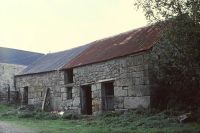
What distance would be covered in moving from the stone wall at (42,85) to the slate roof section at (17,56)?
617 cm

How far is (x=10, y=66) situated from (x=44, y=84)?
30.5 feet

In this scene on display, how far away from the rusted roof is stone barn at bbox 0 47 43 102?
31.2 ft

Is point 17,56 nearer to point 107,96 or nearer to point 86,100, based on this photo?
point 86,100

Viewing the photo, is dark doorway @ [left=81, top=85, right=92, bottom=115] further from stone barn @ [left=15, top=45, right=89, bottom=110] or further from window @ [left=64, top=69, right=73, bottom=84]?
window @ [left=64, top=69, right=73, bottom=84]

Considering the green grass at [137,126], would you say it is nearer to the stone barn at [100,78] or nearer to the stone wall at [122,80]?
the stone wall at [122,80]

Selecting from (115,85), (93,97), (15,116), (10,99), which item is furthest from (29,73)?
(115,85)

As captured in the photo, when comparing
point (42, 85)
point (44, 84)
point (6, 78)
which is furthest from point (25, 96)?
point (6, 78)

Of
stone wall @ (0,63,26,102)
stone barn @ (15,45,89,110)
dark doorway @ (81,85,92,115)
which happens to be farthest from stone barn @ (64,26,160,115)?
stone wall @ (0,63,26,102)

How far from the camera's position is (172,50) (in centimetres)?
1423

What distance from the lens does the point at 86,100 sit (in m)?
24.2

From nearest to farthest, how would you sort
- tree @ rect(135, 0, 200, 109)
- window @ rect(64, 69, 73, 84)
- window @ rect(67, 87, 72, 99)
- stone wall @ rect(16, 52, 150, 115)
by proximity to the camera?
tree @ rect(135, 0, 200, 109), stone wall @ rect(16, 52, 150, 115), window @ rect(67, 87, 72, 99), window @ rect(64, 69, 73, 84)

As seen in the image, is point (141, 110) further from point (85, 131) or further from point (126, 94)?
point (85, 131)

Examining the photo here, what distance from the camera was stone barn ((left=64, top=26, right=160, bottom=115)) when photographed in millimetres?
19672

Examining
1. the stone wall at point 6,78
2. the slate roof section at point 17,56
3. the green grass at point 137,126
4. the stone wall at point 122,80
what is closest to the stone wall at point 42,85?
the stone wall at point 122,80
